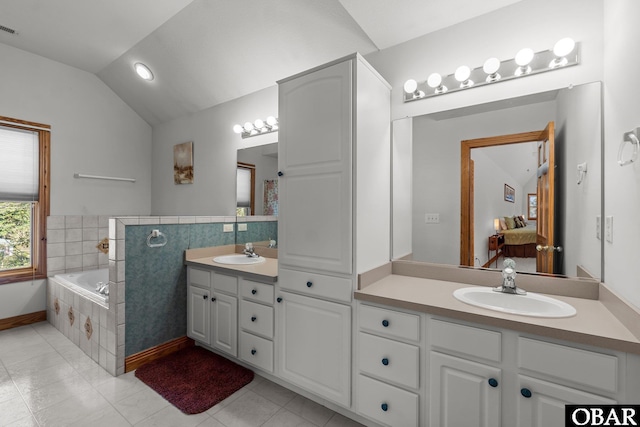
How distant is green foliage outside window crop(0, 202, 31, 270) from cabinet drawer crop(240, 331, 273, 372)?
9.60ft

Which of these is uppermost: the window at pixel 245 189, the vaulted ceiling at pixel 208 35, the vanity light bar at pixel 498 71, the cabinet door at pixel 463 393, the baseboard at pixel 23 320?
the vaulted ceiling at pixel 208 35

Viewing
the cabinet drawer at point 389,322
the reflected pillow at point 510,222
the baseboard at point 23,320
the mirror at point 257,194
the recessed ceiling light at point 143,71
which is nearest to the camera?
the cabinet drawer at point 389,322

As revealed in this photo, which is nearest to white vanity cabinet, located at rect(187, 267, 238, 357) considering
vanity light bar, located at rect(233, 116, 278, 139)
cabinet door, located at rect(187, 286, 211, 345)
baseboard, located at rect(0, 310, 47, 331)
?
cabinet door, located at rect(187, 286, 211, 345)

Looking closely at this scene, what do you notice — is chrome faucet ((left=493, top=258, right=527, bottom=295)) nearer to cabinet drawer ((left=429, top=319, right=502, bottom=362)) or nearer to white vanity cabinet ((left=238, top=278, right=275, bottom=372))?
cabinet drawer ((left=429, top=319, right=502, bottom=362))

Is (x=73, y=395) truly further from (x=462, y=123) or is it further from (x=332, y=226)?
(x=462, y=123)

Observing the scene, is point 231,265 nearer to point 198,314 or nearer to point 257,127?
point 198,314

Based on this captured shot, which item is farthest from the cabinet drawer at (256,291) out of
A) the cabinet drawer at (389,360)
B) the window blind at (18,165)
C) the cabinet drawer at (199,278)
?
the window blind at (18,165)

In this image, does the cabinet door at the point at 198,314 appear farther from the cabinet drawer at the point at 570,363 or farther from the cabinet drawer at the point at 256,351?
the cabinet drawer at the point at 570,363

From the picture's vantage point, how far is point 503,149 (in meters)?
1.80

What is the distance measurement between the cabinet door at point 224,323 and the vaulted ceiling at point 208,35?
1997mm

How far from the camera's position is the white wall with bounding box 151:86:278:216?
9.86 ft

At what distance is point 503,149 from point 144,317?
286 cm

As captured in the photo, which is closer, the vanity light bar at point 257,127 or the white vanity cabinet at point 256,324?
the white vanity cabinet at point 256,324

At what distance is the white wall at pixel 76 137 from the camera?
313 centimetres
